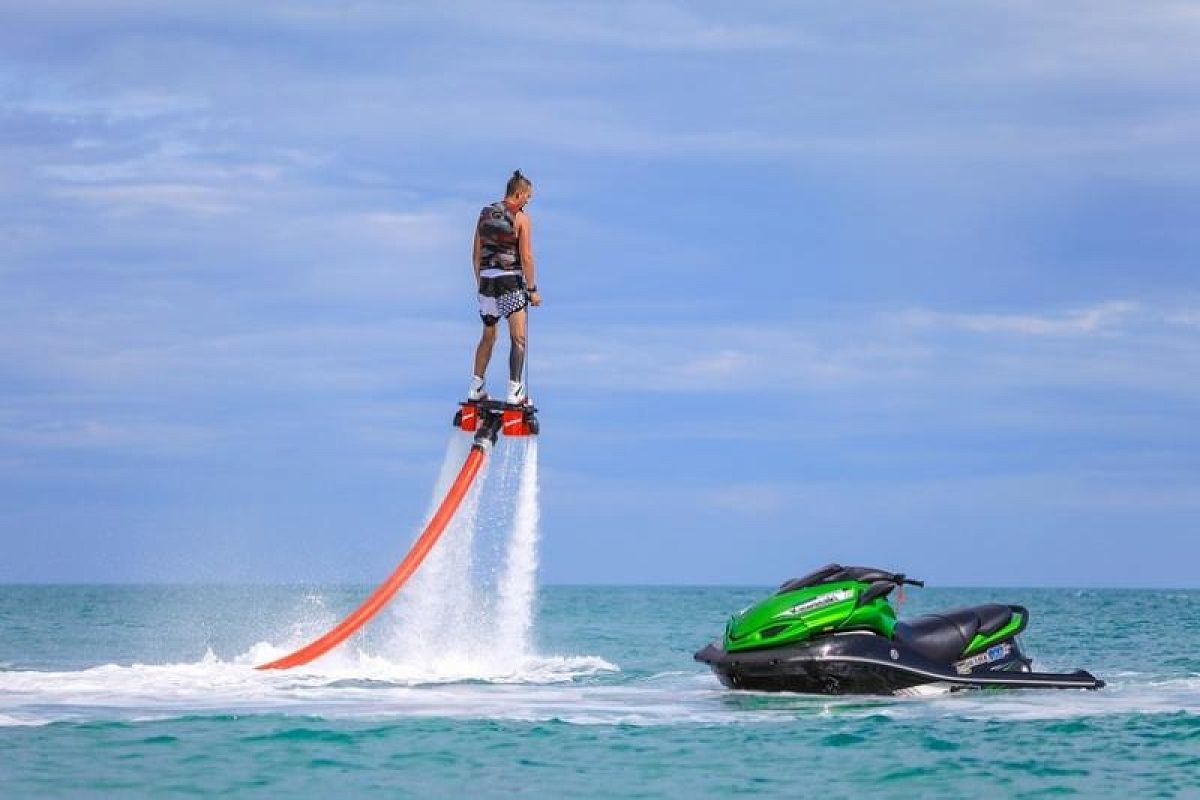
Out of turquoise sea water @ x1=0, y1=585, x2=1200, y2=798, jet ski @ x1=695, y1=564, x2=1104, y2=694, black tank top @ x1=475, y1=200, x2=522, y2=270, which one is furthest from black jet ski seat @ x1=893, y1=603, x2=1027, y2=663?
black tank top @ x1=475, y1=200, x2=522, y2=270

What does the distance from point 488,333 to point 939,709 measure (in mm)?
6463

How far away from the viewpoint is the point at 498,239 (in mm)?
17719

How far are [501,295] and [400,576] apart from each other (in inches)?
133

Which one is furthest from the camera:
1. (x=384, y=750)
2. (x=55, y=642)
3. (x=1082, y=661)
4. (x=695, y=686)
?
(x=55, y=642)

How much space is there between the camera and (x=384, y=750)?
12484 millimetres

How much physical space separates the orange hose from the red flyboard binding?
1.03 feet

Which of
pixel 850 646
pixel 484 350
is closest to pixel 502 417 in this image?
pixel 484 350

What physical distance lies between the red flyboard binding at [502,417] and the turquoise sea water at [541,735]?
2.55 m

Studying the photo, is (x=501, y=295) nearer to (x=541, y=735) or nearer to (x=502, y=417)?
(x=502, y=417)

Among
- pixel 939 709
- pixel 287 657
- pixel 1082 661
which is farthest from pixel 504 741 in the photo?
pixel 1082 661

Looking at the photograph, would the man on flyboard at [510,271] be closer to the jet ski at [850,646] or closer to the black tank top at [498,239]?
the black tank top at [498,239]

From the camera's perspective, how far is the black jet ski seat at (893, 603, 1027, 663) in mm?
15352

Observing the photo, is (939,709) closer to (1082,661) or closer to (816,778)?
(816,778)

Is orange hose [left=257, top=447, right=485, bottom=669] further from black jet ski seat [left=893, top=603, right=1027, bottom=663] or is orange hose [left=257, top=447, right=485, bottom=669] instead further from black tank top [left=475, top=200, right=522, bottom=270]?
black jet ski seat [left=893, top=603, right=1027, bottom=663]
